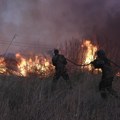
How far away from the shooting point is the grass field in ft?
24.2

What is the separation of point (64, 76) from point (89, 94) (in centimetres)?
391

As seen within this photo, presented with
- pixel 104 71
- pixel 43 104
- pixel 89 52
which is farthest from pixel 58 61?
pixel 43 104

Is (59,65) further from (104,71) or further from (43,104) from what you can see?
(43,104)

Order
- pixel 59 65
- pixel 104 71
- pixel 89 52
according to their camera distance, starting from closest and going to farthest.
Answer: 1. pixel 104 71
2. pixel 59 65
3. pixel 89 52

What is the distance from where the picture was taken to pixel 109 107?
9.08 m

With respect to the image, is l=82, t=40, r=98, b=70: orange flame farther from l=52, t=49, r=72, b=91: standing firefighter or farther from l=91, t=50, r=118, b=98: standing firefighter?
l=91, t=50, r=118, b=98: standing firefighter

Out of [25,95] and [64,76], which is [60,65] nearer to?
[64,76]

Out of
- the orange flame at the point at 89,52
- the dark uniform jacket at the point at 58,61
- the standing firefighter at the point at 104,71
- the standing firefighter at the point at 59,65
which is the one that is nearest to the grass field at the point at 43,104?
the standing firefighter at the point at 104,71

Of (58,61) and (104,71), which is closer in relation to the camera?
(104,71)

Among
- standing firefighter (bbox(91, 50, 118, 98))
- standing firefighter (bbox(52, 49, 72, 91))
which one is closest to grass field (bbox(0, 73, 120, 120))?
standing firefighter (bbox(91, 50, 118, 98))

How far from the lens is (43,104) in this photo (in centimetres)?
776

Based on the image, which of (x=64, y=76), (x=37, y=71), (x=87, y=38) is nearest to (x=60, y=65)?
(x=64, y=76)

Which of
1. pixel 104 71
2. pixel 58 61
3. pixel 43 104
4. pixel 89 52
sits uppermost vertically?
pixel 89 52

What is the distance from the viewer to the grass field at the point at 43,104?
7.38m
